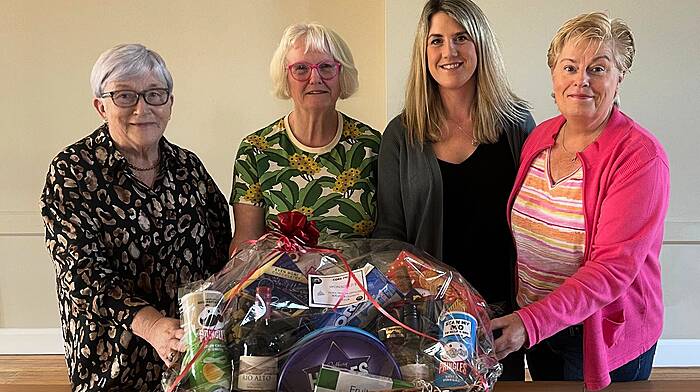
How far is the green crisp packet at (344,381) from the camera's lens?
95cm

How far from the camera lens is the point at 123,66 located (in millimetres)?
1440

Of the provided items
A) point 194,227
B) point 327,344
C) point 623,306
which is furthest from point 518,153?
point 327,344

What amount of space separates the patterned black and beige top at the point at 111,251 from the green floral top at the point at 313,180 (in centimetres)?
19

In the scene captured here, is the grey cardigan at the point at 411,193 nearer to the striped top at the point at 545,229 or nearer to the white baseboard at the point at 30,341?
the striped top at the point at 545,229

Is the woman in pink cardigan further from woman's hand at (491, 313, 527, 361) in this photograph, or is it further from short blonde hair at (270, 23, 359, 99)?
short blonde hair at (270, 23, 359, 99)

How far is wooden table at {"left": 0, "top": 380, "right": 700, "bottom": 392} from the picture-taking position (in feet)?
4.21

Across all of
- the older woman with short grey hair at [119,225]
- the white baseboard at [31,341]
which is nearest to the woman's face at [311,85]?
the older woman with short grey hair at [119,225]

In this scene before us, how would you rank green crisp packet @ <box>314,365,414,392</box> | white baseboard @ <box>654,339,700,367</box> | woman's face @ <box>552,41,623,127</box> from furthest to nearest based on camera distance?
white baseboard @ <box>654,339,700,367</box>, woman's face @ <box>552,41,623,127</box>, green crisp packet @ <box>314,365,414,392</box>

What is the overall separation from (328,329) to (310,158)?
29.5 inches

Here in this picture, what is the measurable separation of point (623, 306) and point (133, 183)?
1.01m

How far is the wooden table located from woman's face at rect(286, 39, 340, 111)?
760 mm

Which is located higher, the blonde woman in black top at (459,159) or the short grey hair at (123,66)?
the short grey hair at (123,66)

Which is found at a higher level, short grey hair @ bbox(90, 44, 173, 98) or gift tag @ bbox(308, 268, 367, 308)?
short grey hair @ bbox(90, 44, 173, 98)

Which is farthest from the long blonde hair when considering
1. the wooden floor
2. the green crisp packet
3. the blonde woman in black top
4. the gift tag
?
the wooden floor
